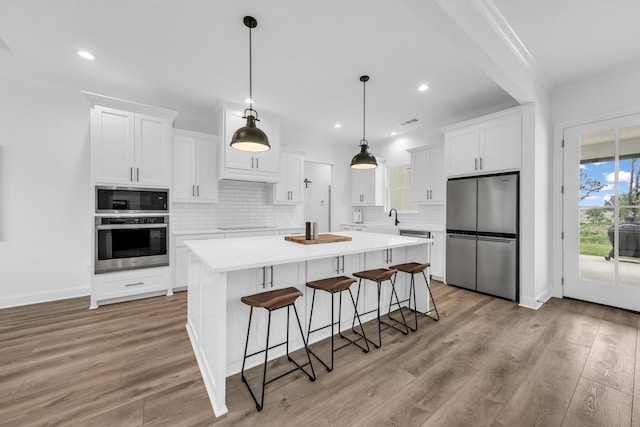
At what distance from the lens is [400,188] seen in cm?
575

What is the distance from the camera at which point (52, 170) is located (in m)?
3.40

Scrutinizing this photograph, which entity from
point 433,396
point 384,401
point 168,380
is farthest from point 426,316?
point 168,380

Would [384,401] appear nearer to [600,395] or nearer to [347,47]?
[600,395]


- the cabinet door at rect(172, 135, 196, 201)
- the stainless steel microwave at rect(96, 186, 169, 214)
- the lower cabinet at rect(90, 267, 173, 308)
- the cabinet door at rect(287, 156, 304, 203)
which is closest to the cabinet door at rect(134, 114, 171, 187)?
the stainless steel microwave at rect(96, 186, 169, 214)

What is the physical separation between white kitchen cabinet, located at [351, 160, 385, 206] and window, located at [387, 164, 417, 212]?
198 mm

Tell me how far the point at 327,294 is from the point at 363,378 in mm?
742

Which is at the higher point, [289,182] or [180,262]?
[289,182]

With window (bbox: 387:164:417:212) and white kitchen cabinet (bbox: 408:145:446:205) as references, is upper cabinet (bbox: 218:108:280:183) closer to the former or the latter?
white kitchen cabinet (bbox: 408:145:446:205)

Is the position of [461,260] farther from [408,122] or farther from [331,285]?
[331,285]

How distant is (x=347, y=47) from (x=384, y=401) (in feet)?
9.89

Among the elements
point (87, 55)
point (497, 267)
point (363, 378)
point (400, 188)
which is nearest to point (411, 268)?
point (363, 378)

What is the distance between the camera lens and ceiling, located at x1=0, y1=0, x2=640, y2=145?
2.16 m

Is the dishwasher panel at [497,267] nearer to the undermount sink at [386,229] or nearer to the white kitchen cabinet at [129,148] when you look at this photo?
the undermount sink at [386,229]

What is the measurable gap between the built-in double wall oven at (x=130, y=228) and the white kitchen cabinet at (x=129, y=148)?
0.54ft
